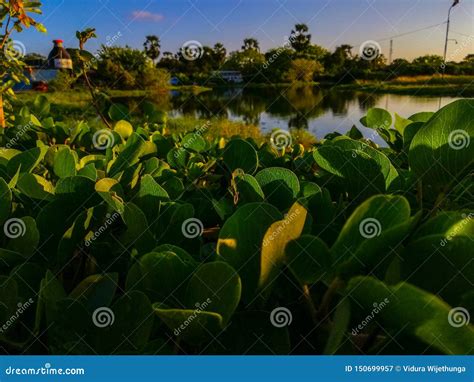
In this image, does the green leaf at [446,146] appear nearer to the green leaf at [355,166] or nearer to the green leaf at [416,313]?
the green leaf at [355,166]

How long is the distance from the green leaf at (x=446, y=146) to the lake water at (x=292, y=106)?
11.0 meters

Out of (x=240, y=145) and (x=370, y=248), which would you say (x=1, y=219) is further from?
(x=370, y=248)

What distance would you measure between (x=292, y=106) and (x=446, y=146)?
1330cm

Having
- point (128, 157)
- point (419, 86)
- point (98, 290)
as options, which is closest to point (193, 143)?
point (128, 157)

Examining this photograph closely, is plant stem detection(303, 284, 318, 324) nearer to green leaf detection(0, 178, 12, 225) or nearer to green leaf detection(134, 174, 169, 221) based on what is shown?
green leaf detection(134, 174, 169, 221)

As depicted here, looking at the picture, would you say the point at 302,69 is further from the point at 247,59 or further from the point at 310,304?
the point at 310,304

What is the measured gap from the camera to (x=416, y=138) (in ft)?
1.72

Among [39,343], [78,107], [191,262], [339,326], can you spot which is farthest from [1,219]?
[78,107]

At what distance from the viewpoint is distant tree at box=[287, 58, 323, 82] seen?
48.3 ft

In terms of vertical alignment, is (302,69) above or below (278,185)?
above

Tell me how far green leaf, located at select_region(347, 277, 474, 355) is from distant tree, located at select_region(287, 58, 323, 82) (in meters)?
13.7

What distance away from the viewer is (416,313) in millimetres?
365

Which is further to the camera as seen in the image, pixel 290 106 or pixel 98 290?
pixel 290 106

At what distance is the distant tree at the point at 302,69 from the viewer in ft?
48.3
